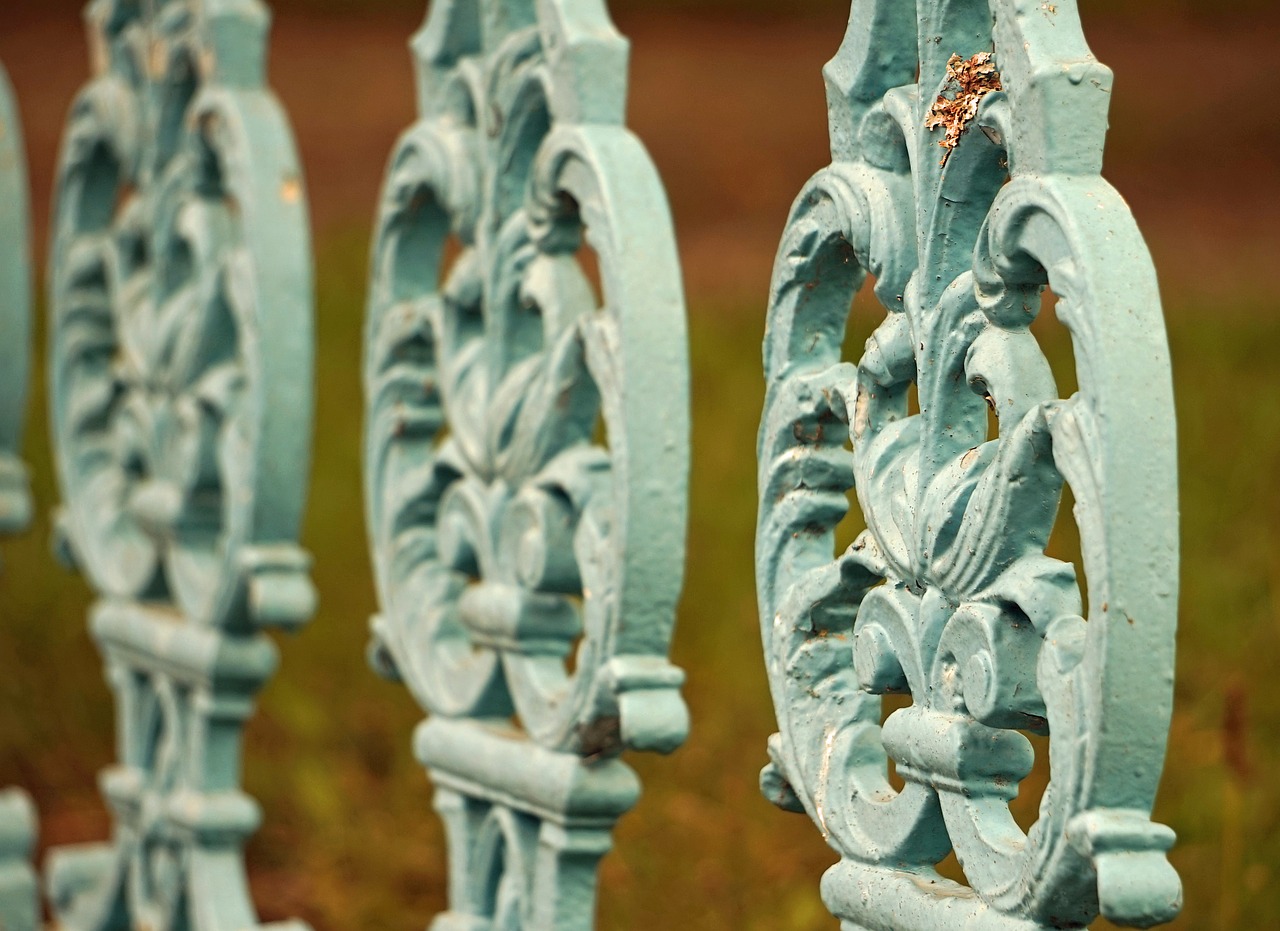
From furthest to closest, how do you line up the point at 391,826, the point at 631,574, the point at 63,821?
the point at 63,821, the point at 391,826, the point at 631,574

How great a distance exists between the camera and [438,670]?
167cm

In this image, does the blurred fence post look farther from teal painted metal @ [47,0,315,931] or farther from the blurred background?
the blurred background

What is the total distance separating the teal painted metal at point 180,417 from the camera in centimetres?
185

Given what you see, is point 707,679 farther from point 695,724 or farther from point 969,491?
point 969,491

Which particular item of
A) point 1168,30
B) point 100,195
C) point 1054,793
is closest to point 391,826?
point 100,195

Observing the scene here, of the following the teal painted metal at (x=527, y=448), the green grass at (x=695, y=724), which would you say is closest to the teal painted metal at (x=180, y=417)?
the teal painted metal at (x=527, y=448)

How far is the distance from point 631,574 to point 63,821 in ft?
7.72

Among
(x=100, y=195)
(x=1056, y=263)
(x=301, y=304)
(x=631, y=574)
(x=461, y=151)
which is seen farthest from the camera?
(x=100, y=195)

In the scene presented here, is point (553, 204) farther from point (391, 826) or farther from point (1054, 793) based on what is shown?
point (391, 826)

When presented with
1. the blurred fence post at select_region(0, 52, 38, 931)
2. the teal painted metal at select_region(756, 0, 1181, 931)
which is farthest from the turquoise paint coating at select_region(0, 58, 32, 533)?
the teal painted metal at select_region(756, 0, 1181, 931)

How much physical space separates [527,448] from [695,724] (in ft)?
5.37

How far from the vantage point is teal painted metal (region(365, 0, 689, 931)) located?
133cm

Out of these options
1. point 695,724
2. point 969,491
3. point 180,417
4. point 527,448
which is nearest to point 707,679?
point 695,724

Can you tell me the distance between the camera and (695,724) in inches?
120
